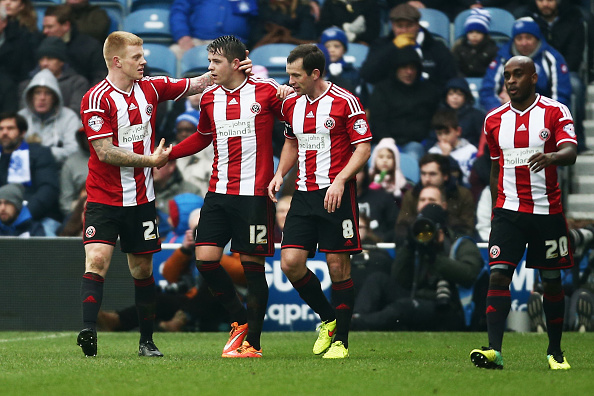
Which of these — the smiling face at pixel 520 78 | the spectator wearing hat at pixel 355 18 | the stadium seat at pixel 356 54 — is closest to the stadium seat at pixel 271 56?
the spectator wearing hat at pixel 355 18

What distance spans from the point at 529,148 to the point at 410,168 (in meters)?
5.40

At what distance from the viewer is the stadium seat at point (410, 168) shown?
11133mm

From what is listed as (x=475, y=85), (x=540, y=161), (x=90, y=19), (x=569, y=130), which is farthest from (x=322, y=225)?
(x=90, y=19)

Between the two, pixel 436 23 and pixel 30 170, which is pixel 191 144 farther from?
pixel 436 23

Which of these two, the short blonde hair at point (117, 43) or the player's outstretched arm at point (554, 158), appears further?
the short blonde hair at point (117, 43)

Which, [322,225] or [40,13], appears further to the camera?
[40,13]

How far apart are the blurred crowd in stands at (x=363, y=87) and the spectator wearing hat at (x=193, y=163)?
0.02 meters

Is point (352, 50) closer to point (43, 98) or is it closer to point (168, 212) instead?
point (168, 212)

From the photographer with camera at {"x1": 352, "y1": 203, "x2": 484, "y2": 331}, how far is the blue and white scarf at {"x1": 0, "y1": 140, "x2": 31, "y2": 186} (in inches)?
178

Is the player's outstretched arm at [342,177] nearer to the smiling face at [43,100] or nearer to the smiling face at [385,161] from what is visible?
the smiling face at [385,161]

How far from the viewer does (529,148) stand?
593 cm

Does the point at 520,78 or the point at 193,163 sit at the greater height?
the point at 520,78

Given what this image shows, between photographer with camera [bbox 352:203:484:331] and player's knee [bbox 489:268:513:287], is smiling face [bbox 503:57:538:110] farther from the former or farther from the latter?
photographer with camera [bbox 352:203:484:331]

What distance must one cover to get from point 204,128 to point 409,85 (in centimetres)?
539
